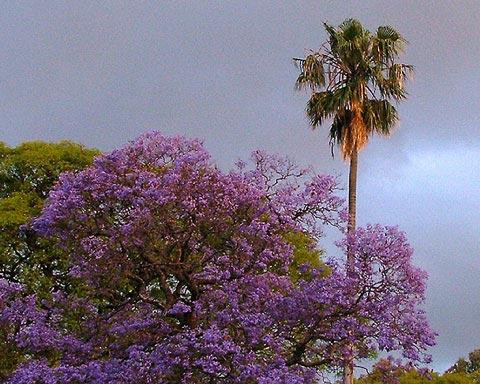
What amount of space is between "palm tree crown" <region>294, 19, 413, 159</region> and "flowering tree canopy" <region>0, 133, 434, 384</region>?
9.49m

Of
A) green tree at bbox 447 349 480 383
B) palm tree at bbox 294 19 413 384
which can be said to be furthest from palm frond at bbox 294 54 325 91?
green tree at bbox 447 349 480 383

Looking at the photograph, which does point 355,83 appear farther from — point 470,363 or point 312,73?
point 470,363

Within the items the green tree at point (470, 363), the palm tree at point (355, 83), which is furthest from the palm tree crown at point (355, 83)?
the green tree at point (470, 363)

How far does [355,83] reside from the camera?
33.8 m

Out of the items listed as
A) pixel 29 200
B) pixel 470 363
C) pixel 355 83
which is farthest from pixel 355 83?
pixel 470 363

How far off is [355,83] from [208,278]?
12782mm

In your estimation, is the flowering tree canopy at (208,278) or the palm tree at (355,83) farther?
the palm tree at (355,83)

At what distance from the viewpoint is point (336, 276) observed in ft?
75.4

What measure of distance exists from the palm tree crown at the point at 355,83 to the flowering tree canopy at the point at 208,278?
9.49 m

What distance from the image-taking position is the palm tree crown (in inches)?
1326

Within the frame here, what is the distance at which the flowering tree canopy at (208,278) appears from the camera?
22.6 metres

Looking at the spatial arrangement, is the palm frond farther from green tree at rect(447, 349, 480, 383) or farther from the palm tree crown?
green tree at rect(447, 349, 480, 383)

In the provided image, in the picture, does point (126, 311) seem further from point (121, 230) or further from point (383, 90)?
point (383, 90)

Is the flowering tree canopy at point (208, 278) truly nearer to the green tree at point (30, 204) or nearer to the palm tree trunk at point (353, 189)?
the palm tree trunk at point (353, 189)
